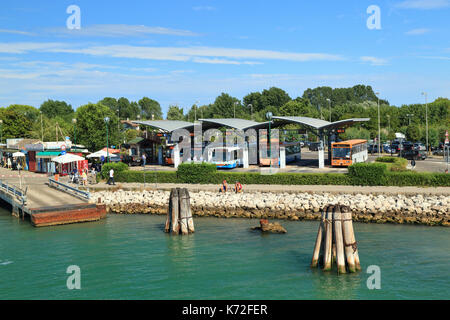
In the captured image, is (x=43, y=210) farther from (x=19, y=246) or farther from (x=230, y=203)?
(x=230, y=203)

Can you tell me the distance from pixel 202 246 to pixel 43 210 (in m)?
12.4

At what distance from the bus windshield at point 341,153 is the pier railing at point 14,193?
28.6 m

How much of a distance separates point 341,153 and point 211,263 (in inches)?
1100

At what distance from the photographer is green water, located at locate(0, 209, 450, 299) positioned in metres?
18.5

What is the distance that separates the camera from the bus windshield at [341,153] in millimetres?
46094

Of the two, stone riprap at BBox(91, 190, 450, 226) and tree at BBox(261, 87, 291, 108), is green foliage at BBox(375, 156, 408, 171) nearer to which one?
stone riprap at BBox(91, 190, 450, 226)

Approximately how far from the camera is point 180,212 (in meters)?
27.5

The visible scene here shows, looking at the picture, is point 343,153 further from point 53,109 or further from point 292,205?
point 53,109

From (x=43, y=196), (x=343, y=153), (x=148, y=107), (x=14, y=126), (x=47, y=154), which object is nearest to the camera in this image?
(x=43, y=196)

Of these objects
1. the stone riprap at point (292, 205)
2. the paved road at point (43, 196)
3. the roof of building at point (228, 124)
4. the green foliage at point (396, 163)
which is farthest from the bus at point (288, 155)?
the paved road at point (43, 196)

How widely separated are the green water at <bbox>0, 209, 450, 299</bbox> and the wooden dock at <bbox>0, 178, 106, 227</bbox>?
0.99m

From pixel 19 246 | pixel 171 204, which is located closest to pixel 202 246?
pixel 171 204

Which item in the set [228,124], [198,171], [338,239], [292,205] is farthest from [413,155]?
[338,239]

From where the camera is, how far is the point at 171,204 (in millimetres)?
27484
